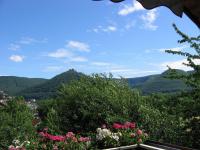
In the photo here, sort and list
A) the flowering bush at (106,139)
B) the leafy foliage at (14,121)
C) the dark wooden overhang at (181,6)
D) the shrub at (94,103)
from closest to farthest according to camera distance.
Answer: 1. the dark wooden overhang at (181,6)
2. the flowering bush at (106,139)
3. the shrub at (94,103)
4. the leafy foliage at (14,121)

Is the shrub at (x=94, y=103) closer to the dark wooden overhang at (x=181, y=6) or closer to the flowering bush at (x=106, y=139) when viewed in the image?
the flowering bush at (x=106, y=139)

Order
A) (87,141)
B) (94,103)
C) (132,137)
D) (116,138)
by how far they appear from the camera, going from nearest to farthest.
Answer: (116,138)
(87,141)
(132,137)
(94,103)

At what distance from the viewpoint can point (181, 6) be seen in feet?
5.89

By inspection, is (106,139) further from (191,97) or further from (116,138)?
(191,97)

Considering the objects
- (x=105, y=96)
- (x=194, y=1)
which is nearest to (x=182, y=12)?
(x=194, y=1)

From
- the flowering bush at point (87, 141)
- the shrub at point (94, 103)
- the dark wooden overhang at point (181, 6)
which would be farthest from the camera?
the shrub at point (94, 103)

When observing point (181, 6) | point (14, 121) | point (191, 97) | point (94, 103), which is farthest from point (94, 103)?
point (181, 6)

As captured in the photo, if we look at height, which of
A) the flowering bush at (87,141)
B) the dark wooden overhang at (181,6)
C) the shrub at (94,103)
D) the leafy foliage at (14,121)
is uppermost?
the dark wooden overhang at (181,6)

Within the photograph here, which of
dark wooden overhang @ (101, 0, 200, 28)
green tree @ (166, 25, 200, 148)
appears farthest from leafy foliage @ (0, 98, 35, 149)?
dark wooden overhang @ (101, 0, 200, 28)

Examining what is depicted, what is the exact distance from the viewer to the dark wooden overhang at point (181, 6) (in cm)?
179

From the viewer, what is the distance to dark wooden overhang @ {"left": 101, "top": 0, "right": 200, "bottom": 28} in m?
1.79

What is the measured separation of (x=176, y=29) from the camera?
15.2 m

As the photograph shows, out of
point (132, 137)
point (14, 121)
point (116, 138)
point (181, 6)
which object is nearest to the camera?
point (181, 6)

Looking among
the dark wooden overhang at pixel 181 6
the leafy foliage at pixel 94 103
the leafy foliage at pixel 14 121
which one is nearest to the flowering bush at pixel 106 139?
the leafy foliage at pixel 94 103
